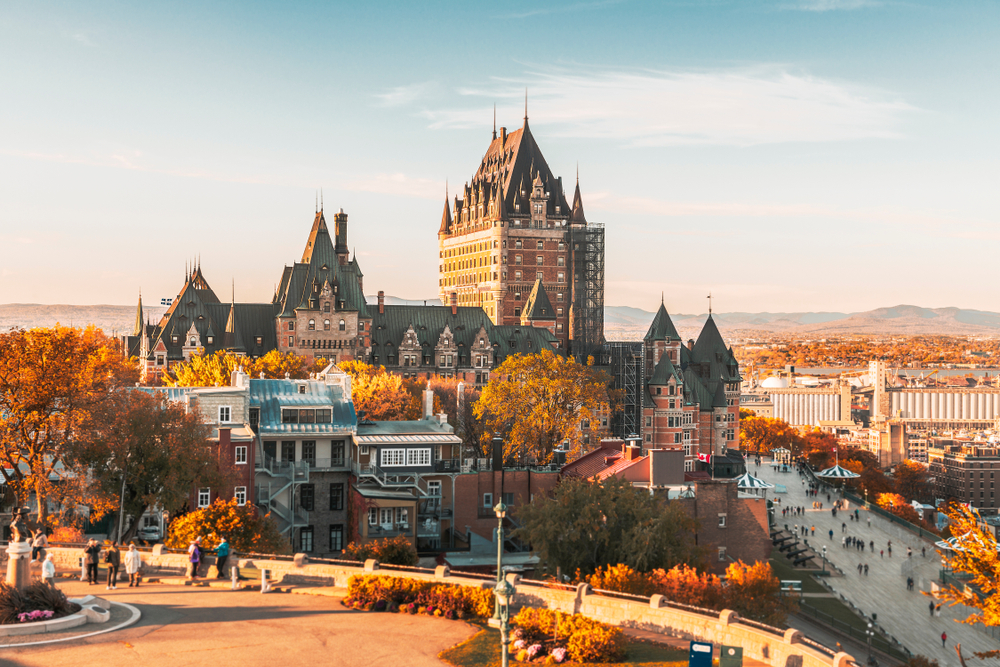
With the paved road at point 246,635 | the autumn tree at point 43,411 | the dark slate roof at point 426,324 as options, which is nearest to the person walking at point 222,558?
the paved road at point 246,635

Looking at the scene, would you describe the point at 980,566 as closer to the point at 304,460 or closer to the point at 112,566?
the point at 112,566

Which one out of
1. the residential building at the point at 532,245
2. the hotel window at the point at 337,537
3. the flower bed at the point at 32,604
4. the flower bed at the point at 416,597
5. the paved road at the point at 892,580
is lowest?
the paved road at the point at 892,580

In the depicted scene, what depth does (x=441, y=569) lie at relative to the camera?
37.2 metres

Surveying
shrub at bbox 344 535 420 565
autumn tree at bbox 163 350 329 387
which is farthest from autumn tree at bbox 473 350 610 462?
shrub at bbox 344 535 420 565

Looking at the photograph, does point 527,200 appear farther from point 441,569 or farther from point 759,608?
point 441,569

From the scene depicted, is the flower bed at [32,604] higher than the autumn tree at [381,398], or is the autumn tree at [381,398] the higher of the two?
the autumn tree at [381,398]

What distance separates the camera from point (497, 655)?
1209 inches

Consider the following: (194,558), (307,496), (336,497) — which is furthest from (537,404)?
(194,558)

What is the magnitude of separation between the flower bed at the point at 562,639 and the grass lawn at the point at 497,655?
29 cm

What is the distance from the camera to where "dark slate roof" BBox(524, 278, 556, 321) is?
151m

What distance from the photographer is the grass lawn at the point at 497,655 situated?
98.2 feet

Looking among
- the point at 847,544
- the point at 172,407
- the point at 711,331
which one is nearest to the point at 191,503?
the point at 172,407

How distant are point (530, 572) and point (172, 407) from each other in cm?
1991

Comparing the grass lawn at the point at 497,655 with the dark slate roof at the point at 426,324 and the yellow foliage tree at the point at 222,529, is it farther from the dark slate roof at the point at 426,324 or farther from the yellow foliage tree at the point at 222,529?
the dark slate roof at the point at 426,324
